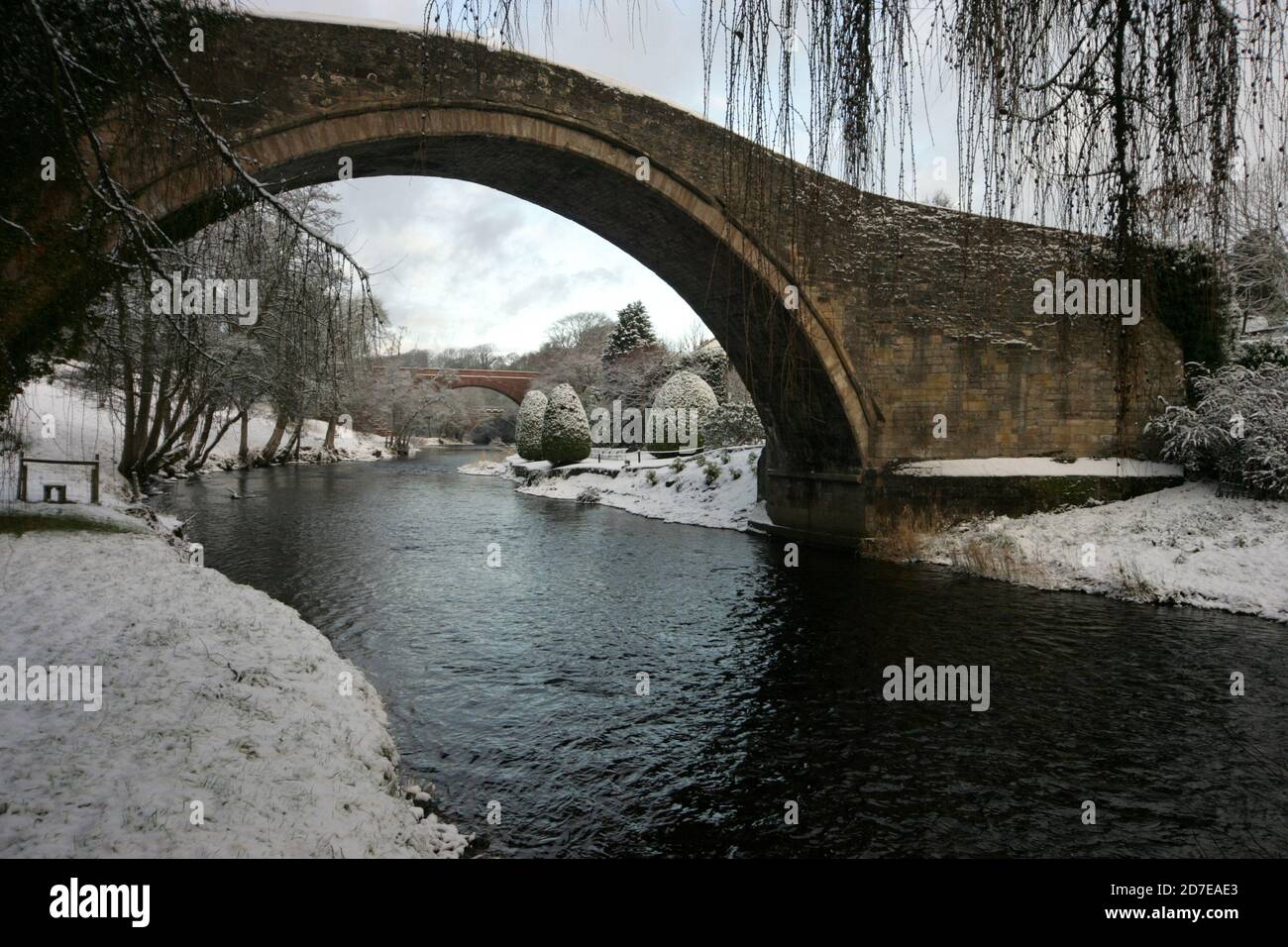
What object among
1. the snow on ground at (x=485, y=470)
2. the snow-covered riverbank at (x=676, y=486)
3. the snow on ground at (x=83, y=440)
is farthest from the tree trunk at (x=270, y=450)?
Result: the snow-covered riverbank at (x=676, y=486)

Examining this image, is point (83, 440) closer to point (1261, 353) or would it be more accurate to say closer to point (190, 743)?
point (190, 743)

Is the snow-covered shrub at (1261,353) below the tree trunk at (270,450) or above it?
above

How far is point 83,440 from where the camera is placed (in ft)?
57.4

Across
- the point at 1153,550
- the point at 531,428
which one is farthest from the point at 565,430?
the point at 1153,550

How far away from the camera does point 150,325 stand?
4043mm

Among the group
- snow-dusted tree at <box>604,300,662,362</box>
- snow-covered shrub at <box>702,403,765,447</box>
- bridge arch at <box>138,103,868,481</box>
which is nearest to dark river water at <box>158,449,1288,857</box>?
bridge arch at <box>138,103,868,481</box>

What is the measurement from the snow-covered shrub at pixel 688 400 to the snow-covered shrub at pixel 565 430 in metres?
3.46

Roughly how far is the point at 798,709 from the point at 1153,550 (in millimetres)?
7747

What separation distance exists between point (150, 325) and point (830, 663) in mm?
5873

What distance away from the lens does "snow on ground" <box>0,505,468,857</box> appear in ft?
9.14

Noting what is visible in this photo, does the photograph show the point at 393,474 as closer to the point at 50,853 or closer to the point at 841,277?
the point at 841,277

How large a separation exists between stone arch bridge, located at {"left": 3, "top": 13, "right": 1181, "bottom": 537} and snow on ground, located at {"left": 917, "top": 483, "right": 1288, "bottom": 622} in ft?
4.57

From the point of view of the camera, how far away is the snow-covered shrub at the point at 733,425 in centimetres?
2391

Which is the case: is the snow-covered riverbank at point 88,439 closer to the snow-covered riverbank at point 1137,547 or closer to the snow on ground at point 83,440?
the snow on ground at point 83,440
